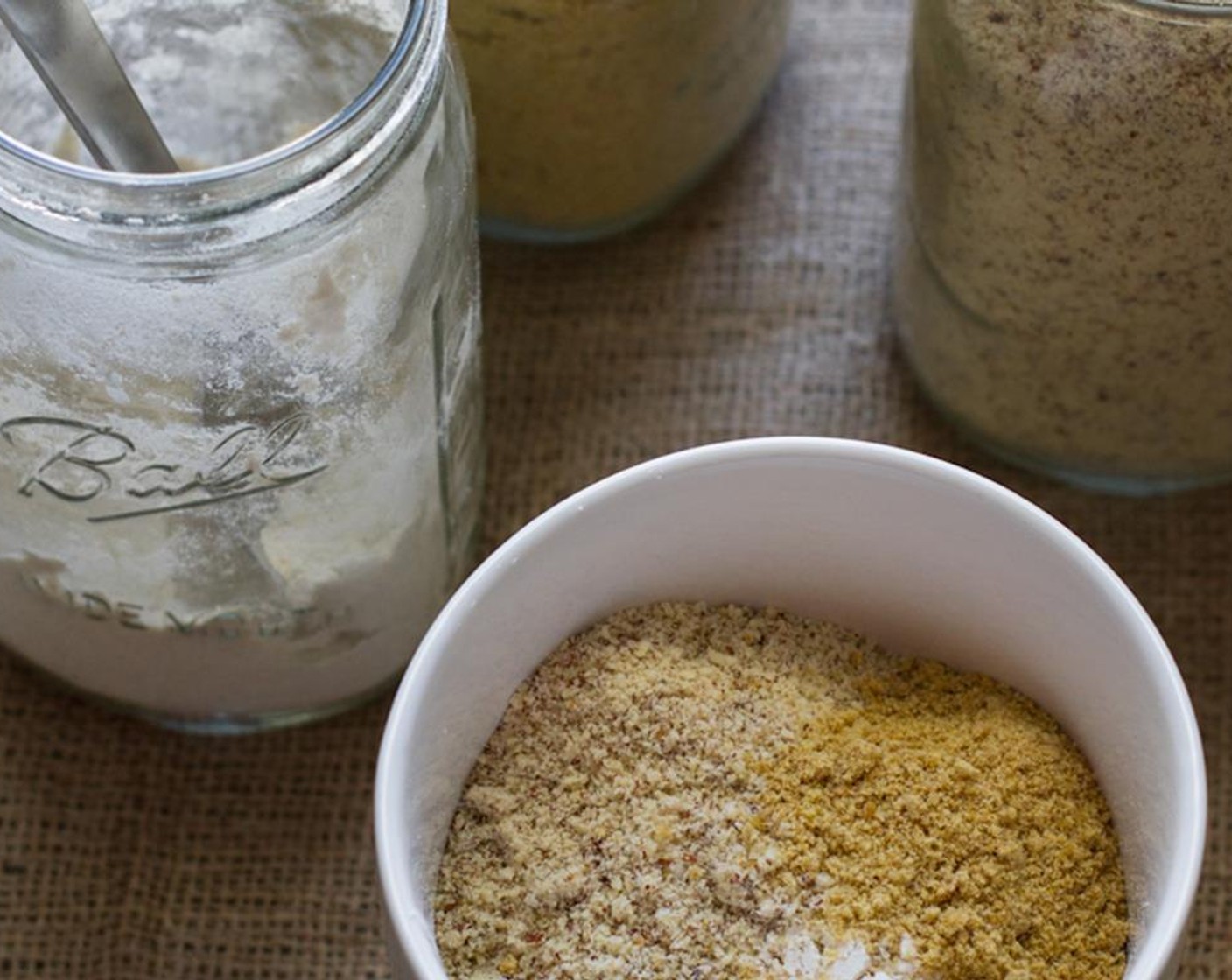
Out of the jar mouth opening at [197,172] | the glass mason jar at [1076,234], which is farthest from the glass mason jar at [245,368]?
the glass mason jar at [1076,234]

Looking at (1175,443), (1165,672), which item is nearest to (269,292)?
(1165,672)

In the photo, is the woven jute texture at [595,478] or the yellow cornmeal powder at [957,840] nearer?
the yellow cornmeal powder at [957,840]

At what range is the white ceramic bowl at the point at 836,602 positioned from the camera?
688 millimetres

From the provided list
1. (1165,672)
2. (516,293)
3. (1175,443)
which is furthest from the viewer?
(516,293)

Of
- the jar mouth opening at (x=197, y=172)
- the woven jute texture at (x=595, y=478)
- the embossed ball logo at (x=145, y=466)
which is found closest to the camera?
the jar mouth opening at (x=197, y=172)

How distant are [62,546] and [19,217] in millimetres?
179

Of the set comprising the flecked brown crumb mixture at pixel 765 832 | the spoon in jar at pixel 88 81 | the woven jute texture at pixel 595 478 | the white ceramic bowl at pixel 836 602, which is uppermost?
the spoon in jar at pixel 88 81

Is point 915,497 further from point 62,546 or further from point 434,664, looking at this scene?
point 62,546

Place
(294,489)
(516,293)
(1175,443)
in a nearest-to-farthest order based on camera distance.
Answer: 1. (294,489)
2. (1175,443)
3. (516,293)

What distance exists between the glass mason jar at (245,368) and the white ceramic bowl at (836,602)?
12 cm

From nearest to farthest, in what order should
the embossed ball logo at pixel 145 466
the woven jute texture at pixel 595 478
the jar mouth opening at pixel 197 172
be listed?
the jar mouth opening at pixel 197 172 → the embossed ball logo at pixel 145 466 → the woven jute texture at pixel 595 478

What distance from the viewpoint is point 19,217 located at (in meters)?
0.70

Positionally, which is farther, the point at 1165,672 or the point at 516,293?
the point at 516,293

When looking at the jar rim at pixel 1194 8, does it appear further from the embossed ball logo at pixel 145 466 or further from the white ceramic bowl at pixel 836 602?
the embossed ball logo at pixel 145 466
